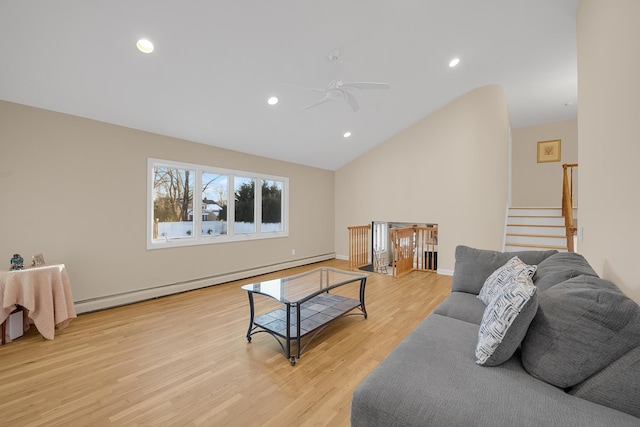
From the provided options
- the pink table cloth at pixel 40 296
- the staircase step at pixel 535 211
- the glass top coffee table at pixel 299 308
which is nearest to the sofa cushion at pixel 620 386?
the glass top coffee table at pixel 299 308

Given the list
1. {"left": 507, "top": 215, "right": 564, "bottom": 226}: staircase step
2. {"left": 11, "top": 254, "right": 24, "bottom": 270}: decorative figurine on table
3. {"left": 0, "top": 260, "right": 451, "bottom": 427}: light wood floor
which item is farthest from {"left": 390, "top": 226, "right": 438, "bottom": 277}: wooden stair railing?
{"left": 11, "top": 254, "right": 24, "bottom": 270}: decorative figurine on table

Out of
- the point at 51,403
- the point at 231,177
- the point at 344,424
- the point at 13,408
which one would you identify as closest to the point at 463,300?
the point at 344,424

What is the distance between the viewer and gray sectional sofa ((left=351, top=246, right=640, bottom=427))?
1010 mm

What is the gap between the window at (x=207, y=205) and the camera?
4.27 metres

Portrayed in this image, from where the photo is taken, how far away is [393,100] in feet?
15.8

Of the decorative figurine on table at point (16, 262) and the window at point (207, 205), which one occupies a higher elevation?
the window at point (207, 205)

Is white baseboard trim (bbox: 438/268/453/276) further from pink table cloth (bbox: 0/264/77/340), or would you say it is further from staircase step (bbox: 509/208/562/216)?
pink table cloth (bbox: 0/264/77/340)

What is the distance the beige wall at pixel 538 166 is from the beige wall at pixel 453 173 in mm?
2059

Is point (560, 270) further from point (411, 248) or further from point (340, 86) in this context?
point (411, 248)

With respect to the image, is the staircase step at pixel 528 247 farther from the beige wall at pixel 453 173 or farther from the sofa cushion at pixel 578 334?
the sofa cushion at pixel 578 334

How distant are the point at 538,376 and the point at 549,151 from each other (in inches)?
316

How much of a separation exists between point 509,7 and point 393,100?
1924 mm

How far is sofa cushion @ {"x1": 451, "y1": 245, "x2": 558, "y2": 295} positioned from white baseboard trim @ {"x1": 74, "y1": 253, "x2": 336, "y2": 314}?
152 inches

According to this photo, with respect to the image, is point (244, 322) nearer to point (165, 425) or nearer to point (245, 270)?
point (165, 425)
